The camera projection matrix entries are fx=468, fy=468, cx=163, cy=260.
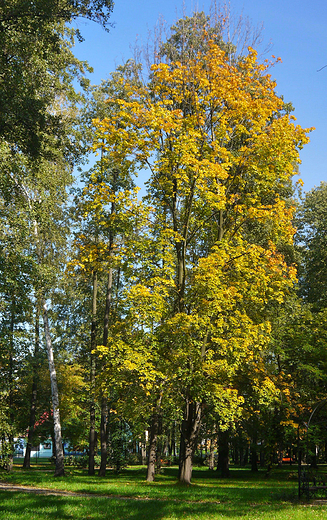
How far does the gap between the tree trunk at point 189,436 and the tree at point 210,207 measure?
4 centimetres

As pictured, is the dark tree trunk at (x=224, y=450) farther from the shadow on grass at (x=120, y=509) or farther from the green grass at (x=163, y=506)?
the shadow on grass at (x=120, y=509)

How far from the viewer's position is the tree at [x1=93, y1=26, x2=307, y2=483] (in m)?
15.0

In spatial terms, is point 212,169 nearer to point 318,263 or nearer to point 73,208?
point 73,208

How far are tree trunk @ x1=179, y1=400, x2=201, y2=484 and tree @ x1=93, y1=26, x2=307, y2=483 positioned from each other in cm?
4

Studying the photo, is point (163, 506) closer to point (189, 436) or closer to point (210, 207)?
point (189, 436)

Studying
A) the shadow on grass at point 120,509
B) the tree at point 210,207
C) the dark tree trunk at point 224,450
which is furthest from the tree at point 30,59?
the dark tree trunk at point 224,450

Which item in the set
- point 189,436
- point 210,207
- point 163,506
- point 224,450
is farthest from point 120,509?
point 224,450

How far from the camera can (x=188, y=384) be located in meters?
15.3

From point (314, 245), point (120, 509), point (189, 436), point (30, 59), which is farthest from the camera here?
point (314, 245)

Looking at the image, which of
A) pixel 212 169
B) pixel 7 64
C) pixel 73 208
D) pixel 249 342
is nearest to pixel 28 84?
pixel 7 64

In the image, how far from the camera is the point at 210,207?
17.7 metres

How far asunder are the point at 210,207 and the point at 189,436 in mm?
8604

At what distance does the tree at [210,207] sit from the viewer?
15.0m

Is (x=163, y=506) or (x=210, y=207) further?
(x=210, y=207)
